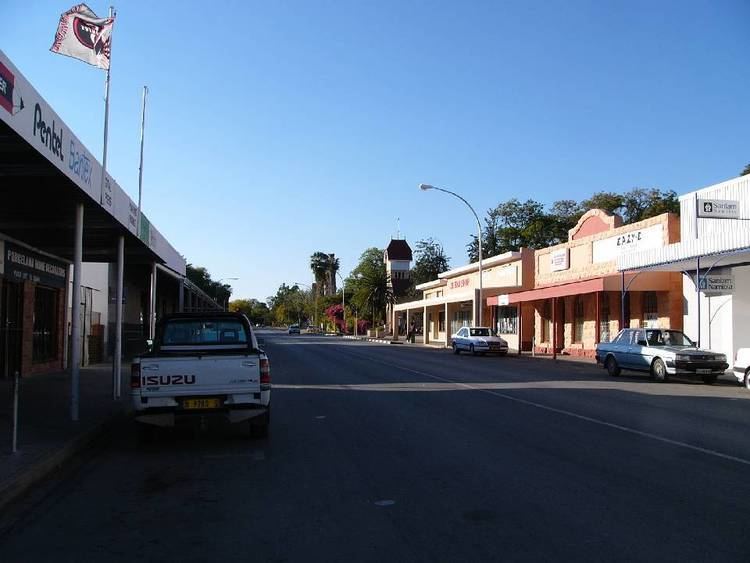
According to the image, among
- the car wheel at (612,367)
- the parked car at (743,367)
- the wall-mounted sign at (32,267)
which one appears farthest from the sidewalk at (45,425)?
the parked car at (743,367)

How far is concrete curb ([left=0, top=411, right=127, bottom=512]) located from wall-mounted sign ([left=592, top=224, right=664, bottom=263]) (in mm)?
25697

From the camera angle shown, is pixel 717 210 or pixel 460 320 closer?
pixel 717 210

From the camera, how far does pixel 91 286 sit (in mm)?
26094

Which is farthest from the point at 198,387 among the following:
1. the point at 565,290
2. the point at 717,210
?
the point at 565,290

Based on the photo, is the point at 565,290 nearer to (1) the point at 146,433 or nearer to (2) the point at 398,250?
(1) the point at 146,433

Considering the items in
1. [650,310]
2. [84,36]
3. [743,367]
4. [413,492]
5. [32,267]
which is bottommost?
[413,492]

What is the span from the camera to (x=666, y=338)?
22.9 meters

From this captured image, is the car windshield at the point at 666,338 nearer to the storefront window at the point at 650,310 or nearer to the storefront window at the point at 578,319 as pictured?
the storefront window at the point at 650,310

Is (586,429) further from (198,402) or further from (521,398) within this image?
(198,402)

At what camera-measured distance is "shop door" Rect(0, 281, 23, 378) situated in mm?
18062

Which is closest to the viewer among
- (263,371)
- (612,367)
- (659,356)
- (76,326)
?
(263,371)

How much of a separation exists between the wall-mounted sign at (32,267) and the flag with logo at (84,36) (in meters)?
7.03

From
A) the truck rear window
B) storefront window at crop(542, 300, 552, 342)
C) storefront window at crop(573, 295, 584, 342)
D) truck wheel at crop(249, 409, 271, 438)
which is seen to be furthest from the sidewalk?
storefront window at crop(542, 300, 552, 342)

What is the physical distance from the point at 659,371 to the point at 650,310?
35.5 feet
